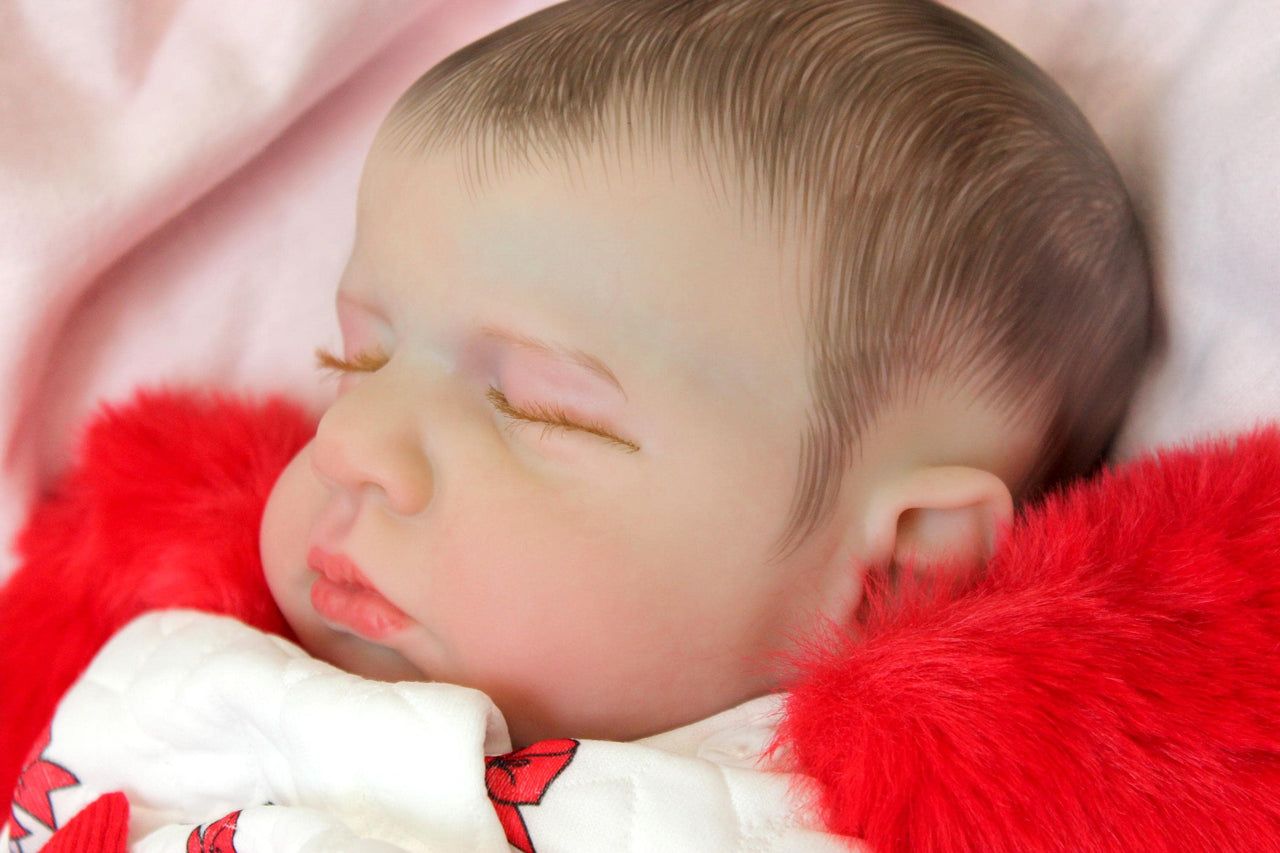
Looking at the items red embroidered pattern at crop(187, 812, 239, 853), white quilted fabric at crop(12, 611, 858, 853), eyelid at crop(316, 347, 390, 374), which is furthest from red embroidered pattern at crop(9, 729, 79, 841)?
eyelid at crop(316, 347, 390, 374)

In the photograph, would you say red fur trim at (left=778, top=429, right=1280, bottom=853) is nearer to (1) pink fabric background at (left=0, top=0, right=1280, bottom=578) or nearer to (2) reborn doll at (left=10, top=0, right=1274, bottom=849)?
(2) reborn doll at (left=10, top=0, right=1274, bottom=849)

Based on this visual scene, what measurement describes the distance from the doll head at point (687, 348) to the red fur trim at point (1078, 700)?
0.10 meters

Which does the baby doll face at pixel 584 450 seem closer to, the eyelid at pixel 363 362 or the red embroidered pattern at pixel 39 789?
the eyelid at pixel 363 362

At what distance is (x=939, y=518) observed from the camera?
0.86 m

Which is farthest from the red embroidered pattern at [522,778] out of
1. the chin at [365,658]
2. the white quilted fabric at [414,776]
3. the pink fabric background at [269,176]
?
the pink fabric background at [269,176]

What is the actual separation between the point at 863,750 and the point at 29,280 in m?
0.89

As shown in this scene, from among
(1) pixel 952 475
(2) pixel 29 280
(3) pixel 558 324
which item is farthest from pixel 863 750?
(2) pixel 29 280

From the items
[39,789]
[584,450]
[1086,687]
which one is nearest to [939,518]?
[1086,687]

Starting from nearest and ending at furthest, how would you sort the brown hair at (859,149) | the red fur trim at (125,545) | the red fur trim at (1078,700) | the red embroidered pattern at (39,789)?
the red fur trim at (1078,700), the brown hair at (859,149), the red embroidered pattern at (39,789), the red fur trim at (125,545)

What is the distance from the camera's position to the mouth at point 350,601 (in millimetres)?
847

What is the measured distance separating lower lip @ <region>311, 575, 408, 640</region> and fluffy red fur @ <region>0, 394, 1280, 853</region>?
0.31m

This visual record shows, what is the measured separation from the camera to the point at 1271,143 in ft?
2.98

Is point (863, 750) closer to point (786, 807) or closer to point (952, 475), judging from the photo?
point (786, 807)

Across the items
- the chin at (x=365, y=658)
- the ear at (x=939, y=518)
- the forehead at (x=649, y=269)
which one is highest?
the forehead at (x=649, y=269)
